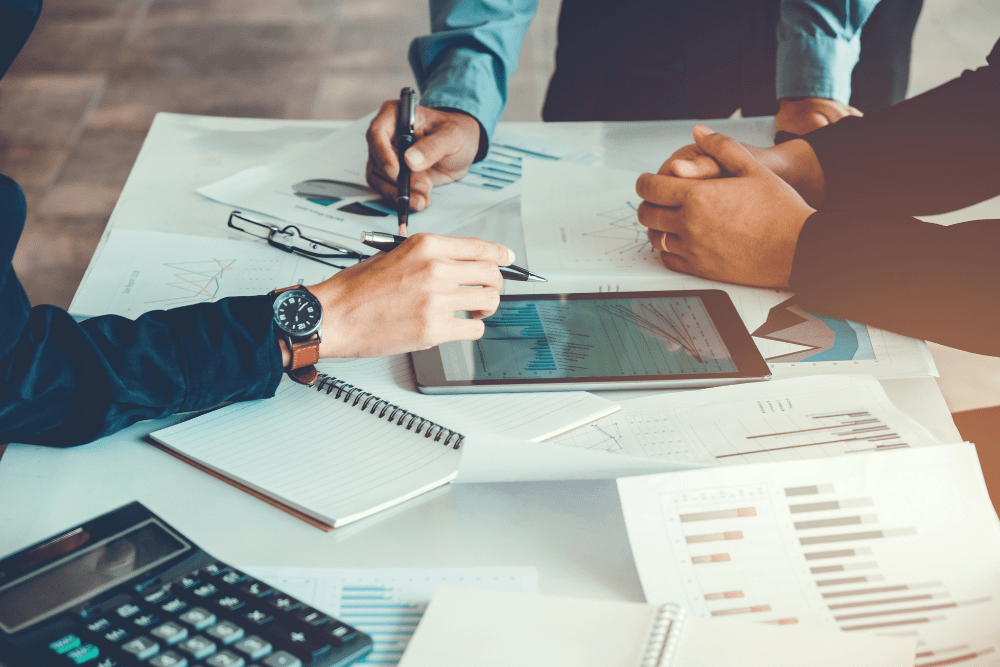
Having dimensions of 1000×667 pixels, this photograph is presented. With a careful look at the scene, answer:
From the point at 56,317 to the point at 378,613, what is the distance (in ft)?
1.36

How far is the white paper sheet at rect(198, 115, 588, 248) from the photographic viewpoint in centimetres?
109

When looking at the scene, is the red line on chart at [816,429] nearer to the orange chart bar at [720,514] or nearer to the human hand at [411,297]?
the orange chart bar at [720,514]

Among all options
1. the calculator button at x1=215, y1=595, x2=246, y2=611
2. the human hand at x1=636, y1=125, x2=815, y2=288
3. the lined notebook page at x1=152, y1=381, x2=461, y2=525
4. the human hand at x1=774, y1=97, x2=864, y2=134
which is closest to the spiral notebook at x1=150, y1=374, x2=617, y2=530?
the lined notebook page at x1=152, y1=381, x2=461, y2=525

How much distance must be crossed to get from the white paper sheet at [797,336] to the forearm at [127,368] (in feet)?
1.03

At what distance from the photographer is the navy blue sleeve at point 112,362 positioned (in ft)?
2.20

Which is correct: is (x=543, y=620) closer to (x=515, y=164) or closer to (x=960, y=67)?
(x=515, y=164)

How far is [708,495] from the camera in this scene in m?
0.59

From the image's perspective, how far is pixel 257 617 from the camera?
508 mm

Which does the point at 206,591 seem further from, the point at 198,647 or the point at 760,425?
the point at 760,425

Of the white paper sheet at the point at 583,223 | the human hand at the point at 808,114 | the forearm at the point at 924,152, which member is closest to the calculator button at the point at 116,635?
the white paper sheet at the point at 583,223

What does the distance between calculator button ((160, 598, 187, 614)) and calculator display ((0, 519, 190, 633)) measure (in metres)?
0.04

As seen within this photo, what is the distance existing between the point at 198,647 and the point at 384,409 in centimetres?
28

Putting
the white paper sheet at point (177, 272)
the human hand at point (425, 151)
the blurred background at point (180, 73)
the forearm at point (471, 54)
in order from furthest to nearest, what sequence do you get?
1. the blurred background at point (180, 73)
2. the forearm at point (471, 54)
3. the human hand at point (425, 151)
4. the white paper sheet at point (177, 272)

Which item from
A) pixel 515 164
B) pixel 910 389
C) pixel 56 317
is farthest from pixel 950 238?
pixel 56 317
